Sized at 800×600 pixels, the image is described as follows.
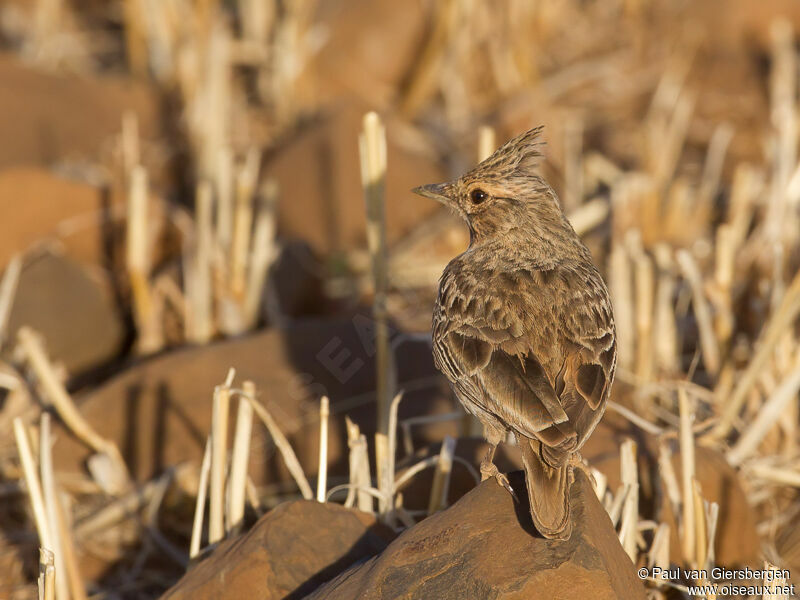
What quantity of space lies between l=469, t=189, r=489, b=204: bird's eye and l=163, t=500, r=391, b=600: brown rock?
49.4 inches

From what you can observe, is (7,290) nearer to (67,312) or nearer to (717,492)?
(67,312)

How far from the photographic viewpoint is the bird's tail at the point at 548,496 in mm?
2918

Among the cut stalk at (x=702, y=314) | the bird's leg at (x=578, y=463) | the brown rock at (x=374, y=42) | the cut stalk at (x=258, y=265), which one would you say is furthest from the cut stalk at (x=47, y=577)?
the brown rock at (x=374, y=42)

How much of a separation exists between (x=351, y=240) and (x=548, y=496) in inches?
162

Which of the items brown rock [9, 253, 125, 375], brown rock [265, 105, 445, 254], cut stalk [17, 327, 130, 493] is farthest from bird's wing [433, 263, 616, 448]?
brown rock [265, 105, 445, 254]

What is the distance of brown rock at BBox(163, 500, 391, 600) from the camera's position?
3295 mm

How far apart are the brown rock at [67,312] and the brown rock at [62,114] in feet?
4.51

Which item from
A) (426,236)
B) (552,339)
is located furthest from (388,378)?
(426,236)

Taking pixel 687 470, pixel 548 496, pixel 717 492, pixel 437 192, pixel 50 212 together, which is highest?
pixel 50 212

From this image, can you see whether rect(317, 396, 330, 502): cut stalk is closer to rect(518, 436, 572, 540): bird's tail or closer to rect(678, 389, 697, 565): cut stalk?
rect(518, 436, 572, 540): bird's tail

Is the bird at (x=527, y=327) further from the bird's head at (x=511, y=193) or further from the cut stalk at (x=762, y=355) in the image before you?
the cut stalk at (x=762, y=355)

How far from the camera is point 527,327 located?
11.3 ft

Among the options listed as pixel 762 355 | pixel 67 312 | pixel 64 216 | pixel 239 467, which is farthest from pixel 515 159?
pixel 64 216

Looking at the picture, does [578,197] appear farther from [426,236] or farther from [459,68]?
[459,68]
